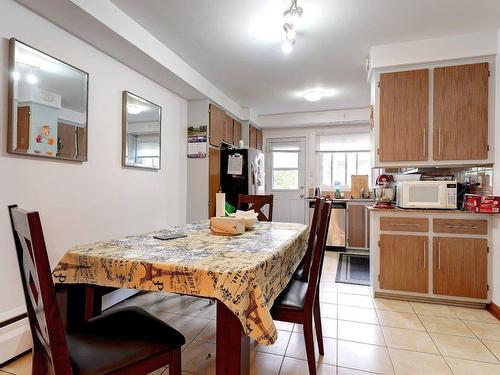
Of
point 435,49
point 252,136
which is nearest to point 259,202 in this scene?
point 435,49

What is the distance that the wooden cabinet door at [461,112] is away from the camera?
2635 millimetres

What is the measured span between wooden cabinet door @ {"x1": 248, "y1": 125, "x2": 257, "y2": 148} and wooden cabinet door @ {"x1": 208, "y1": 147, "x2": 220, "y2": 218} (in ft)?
4.04

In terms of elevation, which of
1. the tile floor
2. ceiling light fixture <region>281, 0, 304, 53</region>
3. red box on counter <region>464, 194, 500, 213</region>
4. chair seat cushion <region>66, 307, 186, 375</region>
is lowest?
the tile floor

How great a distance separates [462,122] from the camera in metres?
2.68

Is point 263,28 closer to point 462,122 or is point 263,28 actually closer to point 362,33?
point 362,33

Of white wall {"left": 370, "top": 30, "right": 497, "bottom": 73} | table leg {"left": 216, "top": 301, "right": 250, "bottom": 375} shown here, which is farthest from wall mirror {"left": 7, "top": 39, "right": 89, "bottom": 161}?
white wall {"left": 370, "top": 30, "right": 497, "bottom": 73}

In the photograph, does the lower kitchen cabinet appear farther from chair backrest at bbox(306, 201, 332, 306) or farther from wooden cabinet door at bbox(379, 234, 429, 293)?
chair backrest at bbox(306, 201, 332, 306)

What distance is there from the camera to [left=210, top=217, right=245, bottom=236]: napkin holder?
5.84 feet

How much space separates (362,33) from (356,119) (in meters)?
2.61

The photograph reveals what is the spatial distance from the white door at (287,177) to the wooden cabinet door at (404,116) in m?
2.89

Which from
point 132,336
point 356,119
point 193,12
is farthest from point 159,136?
point 356,119

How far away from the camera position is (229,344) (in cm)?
104

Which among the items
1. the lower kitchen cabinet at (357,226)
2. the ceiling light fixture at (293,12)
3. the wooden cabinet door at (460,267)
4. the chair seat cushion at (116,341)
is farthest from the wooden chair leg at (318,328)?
the lower kitchen cabinet at (357,226)

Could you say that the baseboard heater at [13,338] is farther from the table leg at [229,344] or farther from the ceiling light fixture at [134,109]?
the ceiling light fixture at [134,109]
